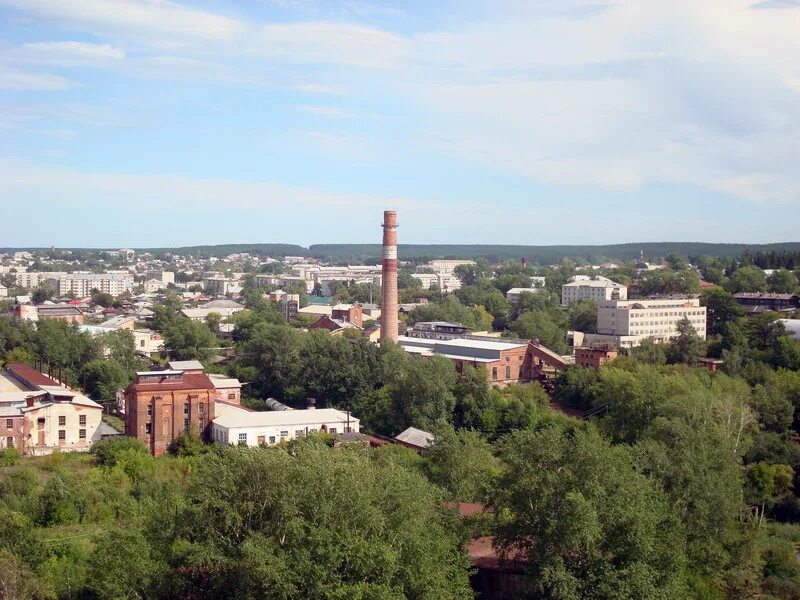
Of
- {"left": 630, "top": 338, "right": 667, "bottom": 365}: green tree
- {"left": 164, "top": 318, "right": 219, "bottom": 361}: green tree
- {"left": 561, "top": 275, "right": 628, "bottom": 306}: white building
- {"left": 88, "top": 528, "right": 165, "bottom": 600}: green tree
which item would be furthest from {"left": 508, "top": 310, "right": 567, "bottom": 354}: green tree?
{"left": 88, "top": 528, "right": 165, "bottom": 600}: green tree

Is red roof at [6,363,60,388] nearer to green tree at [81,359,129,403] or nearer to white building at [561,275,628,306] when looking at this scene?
green tree at [81,359,129,403]

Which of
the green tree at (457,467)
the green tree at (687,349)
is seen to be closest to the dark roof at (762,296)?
the green tree at (687,349)

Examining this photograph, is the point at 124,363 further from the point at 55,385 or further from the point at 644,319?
the point at 644,319

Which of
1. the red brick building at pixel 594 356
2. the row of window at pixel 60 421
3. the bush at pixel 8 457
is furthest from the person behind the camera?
the red brick building at pixel 594 356

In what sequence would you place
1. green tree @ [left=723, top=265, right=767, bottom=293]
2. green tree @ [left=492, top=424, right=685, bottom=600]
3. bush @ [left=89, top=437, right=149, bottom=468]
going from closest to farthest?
1. green tree @ [left=492, top=424, right=685, bottom=600]
2. bush @ [left=89, top=437, right=149, bottom=468]
3. green tree @ [left=723, top=265, right=767, bottom=293]

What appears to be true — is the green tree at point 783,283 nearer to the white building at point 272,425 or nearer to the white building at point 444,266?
the white building at point 272,425

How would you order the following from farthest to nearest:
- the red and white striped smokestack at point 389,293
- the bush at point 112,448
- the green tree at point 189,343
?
1. the green tree at point 189,343
2. the red and white striped smokestack at point 389,293
3. the bush at point 112,448
